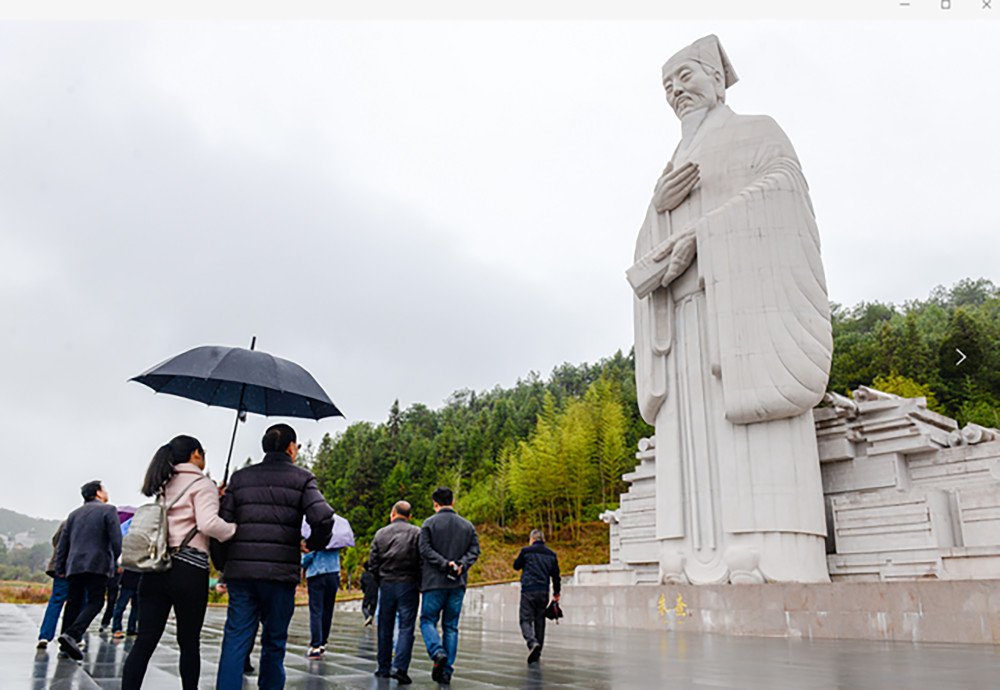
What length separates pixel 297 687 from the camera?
401cm

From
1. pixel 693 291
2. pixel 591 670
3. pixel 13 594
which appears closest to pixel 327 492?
pixel 13 594

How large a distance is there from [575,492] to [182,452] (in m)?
28.9

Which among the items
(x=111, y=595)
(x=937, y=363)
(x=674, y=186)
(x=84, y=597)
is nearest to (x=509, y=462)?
(x=937, y=363)

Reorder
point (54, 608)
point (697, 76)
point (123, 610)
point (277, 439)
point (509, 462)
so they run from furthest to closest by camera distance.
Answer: point (509, 462), point (697, 76), point (123, 610), point (54, 608), point (277, 439)

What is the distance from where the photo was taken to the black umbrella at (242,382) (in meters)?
3.90

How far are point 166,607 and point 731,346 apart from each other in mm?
8804

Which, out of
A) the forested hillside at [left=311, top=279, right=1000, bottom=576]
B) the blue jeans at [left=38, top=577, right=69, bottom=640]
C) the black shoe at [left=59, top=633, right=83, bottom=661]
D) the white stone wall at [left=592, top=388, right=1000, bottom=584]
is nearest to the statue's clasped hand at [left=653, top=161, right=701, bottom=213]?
the white stone wall at [left=592, top=388, right=1000, bottom=584]

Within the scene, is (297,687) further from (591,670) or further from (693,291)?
(693,291)

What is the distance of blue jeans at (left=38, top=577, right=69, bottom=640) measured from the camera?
5922 mm

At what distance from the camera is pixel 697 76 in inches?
491

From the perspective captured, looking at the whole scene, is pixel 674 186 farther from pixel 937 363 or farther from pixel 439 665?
pixel 937 363

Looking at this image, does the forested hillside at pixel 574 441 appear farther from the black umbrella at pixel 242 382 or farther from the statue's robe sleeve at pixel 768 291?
the black umbrella at pixel 242 382

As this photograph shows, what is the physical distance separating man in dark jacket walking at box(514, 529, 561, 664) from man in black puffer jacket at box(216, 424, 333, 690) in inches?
122

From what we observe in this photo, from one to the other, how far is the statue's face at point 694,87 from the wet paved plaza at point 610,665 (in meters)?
8.94
